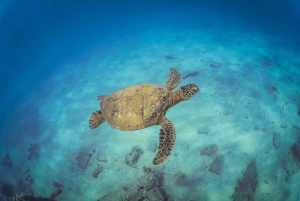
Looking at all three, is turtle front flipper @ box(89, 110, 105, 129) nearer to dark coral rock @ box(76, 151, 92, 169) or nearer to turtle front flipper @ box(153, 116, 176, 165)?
turtle front flipper @ box(153, 116, 176, 165)

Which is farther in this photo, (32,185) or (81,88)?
(81,88)

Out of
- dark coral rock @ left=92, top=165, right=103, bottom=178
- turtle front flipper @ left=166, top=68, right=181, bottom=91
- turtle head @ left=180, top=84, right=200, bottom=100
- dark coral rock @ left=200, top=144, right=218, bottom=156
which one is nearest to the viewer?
turtle head @ left=180, top=84, right=200, bottom=100

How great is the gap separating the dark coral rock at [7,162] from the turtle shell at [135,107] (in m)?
9.32

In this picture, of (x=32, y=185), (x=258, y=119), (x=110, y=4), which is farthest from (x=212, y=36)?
(x=110, y=4)

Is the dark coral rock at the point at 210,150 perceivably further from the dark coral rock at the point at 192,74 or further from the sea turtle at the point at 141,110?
the dark coral rock at the point at 192,74

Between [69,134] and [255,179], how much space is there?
984 centimetres

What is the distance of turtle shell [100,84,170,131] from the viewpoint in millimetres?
4980

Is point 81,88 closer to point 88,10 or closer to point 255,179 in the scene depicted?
point 255,179

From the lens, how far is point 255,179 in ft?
22.6

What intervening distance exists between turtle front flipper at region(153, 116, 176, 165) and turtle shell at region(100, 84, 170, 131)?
449mm

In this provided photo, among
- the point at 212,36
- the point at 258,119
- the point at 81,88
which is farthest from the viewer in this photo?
the point at 212,36

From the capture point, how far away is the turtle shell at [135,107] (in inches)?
196

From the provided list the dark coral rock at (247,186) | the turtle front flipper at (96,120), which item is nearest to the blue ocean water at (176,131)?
the dark coral rock at (247,186)

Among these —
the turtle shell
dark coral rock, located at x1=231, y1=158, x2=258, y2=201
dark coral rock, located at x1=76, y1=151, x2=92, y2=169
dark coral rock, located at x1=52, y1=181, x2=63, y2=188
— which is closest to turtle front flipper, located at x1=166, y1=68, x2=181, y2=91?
the turtle shell
